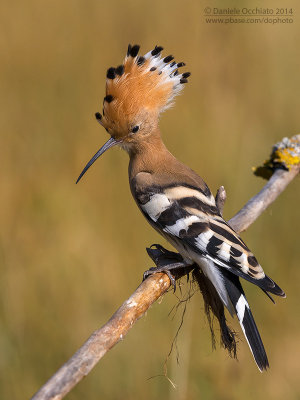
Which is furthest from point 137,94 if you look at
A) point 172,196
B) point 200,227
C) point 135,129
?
point 200,227

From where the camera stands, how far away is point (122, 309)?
189cm

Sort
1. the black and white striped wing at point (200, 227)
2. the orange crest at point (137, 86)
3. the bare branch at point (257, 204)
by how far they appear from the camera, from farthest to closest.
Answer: the orange crest at point (137, 86) < the bare branch at point (257, 204) < the black and white striped wing at point (200, 227)

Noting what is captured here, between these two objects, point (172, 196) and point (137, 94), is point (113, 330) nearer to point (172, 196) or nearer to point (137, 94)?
point (172, 196)

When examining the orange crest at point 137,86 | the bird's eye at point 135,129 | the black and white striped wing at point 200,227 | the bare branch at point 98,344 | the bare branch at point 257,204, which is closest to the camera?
the bare branch at point 98,344

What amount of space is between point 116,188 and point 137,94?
789 mm

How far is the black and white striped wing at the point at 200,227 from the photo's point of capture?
240 centimetres

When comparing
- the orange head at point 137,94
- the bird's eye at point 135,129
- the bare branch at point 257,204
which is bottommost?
the bare branch at point 257,204

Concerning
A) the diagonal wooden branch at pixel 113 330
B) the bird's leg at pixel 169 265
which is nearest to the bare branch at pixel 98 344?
the diagonal wooden branch at pixel 113 330

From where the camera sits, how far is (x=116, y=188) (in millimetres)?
3557

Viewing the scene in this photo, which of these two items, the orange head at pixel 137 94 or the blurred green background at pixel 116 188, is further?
the blurred green background at pixel 116 188

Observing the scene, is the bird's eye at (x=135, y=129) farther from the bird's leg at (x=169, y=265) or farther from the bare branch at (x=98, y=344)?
the bare branch at (x=98, y=344)

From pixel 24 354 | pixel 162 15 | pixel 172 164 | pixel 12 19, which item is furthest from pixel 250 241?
pixel 12 19

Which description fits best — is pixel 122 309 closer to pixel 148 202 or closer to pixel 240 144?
pixel 148 202

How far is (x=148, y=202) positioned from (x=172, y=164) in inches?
10.6
